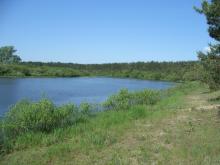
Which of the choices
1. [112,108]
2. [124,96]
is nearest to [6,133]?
[112,108]

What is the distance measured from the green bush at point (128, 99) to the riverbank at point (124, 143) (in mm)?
4619

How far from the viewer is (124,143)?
10.2 metres

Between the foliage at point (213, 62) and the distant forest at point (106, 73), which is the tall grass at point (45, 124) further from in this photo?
the distant forest at point (106, 73)

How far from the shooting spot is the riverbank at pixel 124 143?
27.8 feet

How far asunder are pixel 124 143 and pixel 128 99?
1023cm

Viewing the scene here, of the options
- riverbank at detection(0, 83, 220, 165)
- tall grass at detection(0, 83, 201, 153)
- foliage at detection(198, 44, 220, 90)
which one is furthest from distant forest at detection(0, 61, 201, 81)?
tall grass at detection(0, 83, 201, 153)

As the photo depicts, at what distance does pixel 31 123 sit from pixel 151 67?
449 ft

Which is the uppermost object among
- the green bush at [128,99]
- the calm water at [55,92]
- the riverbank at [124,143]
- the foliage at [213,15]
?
the foliage at [213,15]

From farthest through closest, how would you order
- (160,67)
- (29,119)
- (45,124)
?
(160,67)
(45,124)
(29,119)

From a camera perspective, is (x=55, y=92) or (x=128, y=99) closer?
(x=128, y=99)

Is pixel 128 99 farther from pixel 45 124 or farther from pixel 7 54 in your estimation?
pixel 7 54

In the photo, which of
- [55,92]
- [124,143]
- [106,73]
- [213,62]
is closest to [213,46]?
[213,62]

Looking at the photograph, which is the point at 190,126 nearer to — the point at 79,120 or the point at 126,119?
the point at 126,119

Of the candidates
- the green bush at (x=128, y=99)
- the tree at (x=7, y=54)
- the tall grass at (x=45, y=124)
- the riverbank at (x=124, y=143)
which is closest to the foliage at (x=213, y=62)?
the riverbank at (x=124, y=143)
